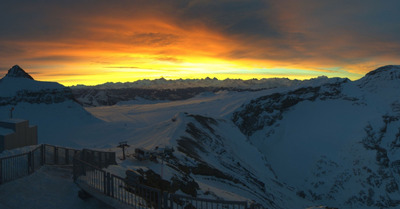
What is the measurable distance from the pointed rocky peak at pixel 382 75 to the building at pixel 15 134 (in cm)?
16408

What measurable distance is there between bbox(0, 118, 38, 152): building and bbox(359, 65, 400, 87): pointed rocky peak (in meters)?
164

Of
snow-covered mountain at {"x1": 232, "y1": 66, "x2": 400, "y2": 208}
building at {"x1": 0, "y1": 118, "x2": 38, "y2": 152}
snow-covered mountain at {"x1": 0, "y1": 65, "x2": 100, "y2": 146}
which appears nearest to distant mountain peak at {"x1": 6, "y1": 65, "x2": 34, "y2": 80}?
snow-covered mountain at {"x1": 0, "y1": 65, "x2": 100, "y2": 146}

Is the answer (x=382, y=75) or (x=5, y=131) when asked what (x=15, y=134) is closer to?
(x=5, y=131)

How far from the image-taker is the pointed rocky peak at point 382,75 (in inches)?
5886

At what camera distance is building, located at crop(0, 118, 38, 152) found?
28.0 m

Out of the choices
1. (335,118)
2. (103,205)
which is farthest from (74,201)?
(335,118)

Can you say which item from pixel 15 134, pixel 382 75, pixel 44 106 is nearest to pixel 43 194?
pixel 15 134

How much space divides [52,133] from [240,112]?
78.4 m

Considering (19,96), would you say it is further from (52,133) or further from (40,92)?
(52,133)

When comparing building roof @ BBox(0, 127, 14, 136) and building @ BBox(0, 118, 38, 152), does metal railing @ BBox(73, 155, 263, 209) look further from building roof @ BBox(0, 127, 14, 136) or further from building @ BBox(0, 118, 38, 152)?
building roof @ BBox(0, 127, 14, 136)

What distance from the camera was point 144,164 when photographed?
91.7ft

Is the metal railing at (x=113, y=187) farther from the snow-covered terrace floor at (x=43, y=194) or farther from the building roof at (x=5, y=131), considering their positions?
the building roof at (x=5, y=131)

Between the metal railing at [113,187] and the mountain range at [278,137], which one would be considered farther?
the mountain range at [278,137]

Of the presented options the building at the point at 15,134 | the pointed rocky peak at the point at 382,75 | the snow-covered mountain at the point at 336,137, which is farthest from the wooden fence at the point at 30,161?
the pointed rocky peak at the point at 382,75
